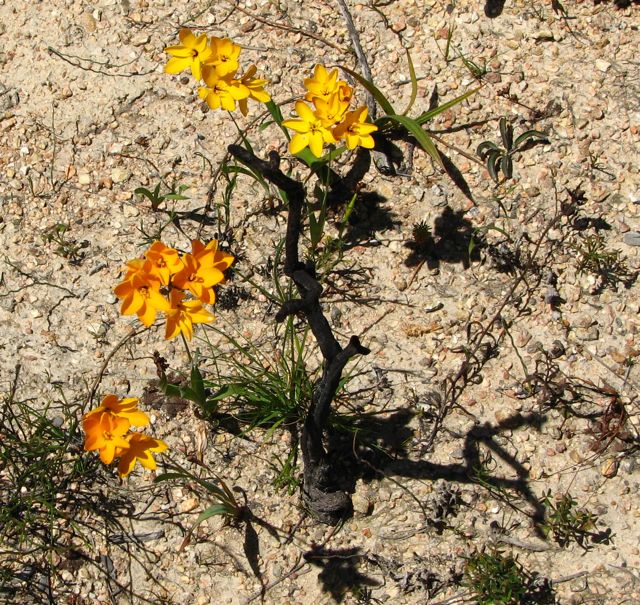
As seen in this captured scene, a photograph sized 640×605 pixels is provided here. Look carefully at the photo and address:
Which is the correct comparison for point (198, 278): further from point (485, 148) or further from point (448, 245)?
point (485, 148)

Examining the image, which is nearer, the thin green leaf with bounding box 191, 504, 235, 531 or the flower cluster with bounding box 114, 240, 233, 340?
the flower cluster with bounding box 114, 240, 233, 340

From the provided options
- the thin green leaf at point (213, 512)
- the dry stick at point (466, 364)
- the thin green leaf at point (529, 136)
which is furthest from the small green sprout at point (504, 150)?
the thin green leaf at point (213, 512)

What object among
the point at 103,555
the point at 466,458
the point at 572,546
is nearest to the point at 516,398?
the point at 466,458

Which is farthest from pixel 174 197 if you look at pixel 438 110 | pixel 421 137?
pixel 438 110

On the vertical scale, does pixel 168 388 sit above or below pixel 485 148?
below

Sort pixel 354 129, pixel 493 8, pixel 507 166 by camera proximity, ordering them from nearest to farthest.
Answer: pixel 354 129, pixel 507 166, pixel 493 8

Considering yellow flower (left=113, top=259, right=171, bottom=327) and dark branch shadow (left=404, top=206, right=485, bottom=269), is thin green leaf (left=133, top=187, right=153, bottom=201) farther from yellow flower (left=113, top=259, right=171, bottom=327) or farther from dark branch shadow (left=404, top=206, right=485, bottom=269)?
dark branch shadow (left=404, top=206, right=485, bottom=269)

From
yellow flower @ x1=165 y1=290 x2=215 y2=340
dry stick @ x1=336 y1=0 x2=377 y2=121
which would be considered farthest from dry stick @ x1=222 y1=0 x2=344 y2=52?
yellow flower @ x1=165 y1=290 x2=215 y2=340
